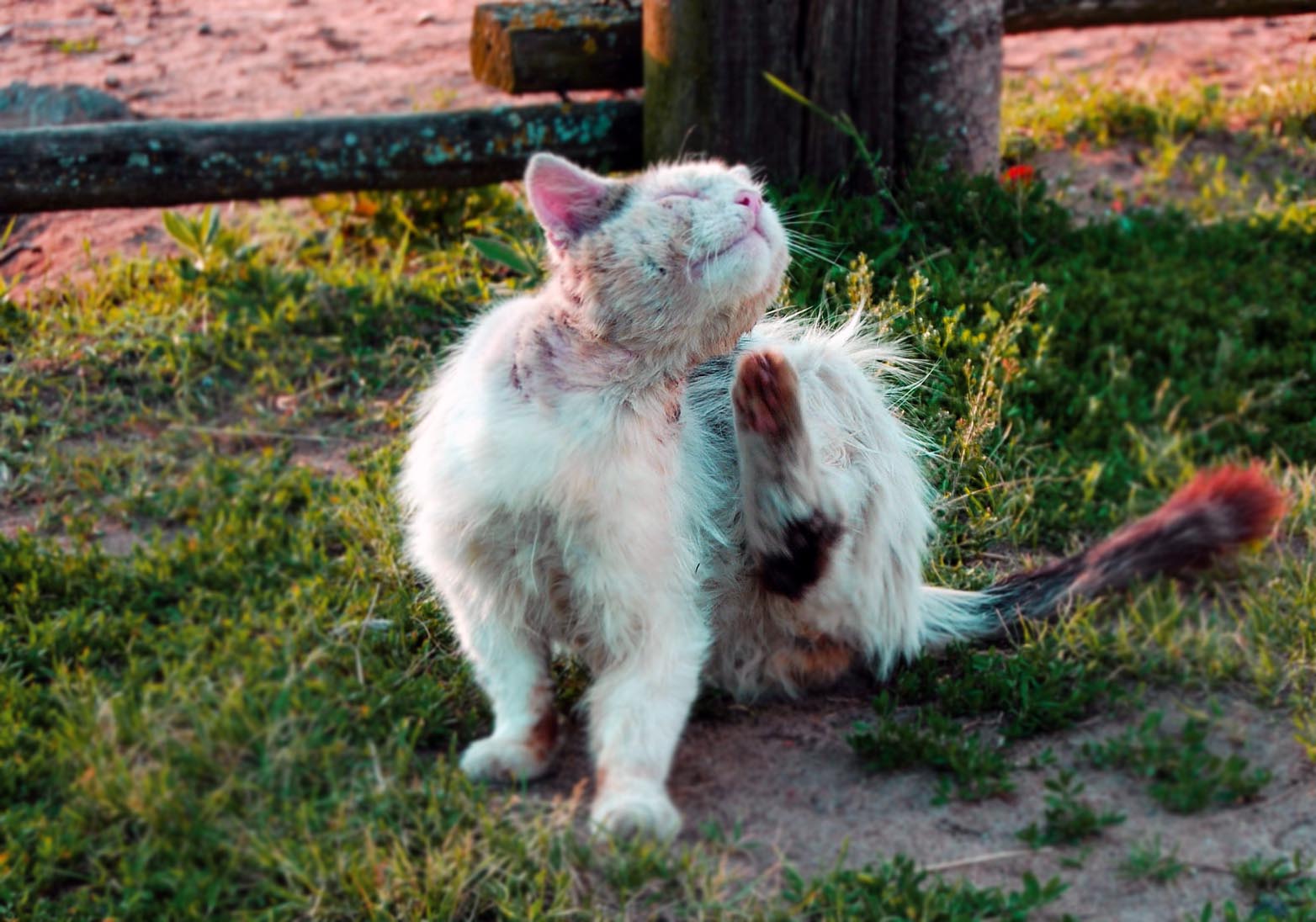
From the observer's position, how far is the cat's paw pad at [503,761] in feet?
9.98

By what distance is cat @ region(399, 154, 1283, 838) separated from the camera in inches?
117

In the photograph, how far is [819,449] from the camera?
3.38 meters

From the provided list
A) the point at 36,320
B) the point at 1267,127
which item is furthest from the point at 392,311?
the point at 1267,127

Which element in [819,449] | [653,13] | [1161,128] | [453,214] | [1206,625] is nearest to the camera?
[819,449]

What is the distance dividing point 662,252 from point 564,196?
0.25m

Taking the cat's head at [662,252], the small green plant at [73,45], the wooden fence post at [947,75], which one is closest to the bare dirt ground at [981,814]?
the cat's head at [662,252]

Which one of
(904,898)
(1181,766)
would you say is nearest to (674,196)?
(904,898)

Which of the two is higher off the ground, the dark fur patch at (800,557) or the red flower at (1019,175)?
the red flower at (1019,175)

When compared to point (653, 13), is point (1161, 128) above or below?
below

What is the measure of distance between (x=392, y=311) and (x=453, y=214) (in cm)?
78

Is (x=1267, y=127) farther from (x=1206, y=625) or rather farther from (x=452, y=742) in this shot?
(x=452, y=742)

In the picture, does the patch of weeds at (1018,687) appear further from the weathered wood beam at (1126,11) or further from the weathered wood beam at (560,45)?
the weathered wood beam at (1126,11)

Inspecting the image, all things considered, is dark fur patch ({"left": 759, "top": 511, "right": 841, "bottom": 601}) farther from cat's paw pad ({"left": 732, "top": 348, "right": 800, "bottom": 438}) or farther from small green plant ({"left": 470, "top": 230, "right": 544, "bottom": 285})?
small green plant ({"left": 470, "top": 230, "right": 544, "bottom": 285})

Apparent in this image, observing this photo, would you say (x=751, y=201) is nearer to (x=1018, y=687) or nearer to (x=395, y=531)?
(x=1018, y=687)
